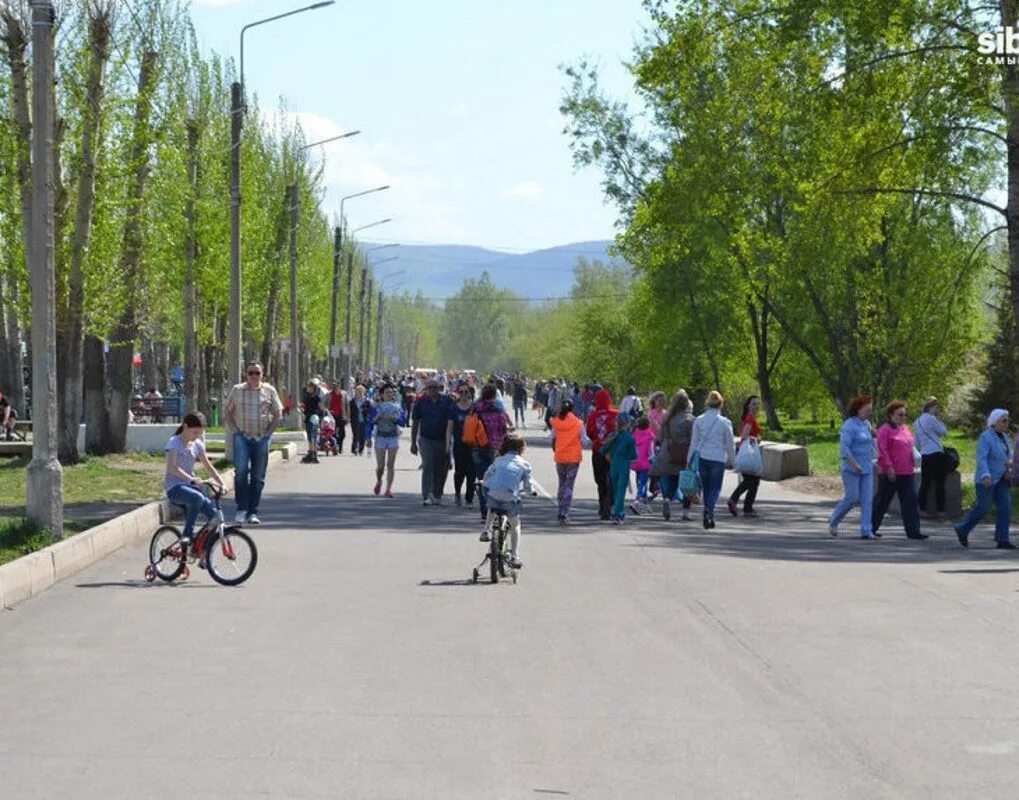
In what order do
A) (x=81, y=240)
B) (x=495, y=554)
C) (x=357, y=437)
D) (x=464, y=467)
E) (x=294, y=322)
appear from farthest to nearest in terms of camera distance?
(x=294, y=322), (x=357, y=437), (x=81, y=240), (x=464, y=467), (x=495, y=554)

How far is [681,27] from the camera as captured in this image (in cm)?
3353

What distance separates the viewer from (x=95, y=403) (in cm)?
3850

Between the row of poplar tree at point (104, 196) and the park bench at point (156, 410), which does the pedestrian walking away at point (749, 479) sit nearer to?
the row of poplar tree at point (104, 196)

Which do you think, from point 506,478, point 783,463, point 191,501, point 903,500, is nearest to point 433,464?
point 903,500

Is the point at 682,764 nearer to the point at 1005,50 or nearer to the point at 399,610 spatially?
the point at 399,610

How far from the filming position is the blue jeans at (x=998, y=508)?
69.9 ft

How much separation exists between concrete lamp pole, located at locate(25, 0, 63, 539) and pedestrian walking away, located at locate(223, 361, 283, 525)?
10.8ft

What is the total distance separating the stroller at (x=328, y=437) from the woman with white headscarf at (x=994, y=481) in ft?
83.2

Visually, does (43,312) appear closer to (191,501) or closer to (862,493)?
(191,501)

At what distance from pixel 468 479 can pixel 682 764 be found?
18947mm

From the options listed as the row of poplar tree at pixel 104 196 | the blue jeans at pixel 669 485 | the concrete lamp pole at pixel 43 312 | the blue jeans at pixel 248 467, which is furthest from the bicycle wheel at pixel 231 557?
the row of poplar tree at pixel 104 196

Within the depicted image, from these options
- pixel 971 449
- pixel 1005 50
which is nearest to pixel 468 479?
pixel 1005 50

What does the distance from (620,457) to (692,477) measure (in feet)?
3.38

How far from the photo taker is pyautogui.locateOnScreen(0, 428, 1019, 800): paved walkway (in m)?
8.06
